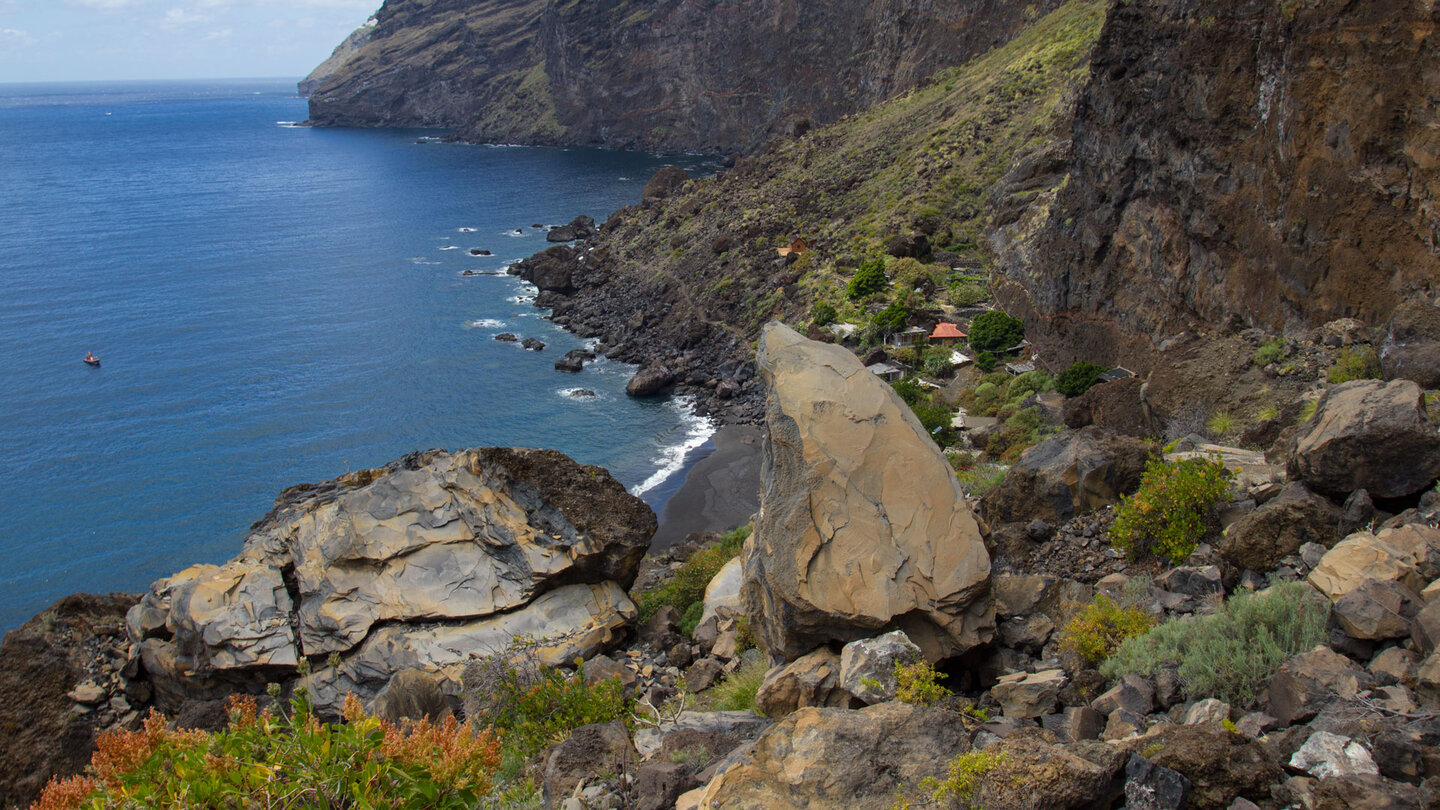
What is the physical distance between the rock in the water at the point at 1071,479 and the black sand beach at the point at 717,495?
1903cm

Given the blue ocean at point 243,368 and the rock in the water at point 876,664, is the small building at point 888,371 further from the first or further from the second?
the rock in the water at point 876,664

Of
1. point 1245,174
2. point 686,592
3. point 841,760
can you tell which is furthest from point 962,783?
point 1245,174

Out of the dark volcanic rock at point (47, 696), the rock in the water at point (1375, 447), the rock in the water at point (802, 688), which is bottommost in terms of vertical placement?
the dark volcanic rock at point (47, 696)

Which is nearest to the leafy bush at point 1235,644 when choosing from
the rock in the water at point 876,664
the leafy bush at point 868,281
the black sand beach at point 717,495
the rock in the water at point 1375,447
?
the rock in the water at point 876,664

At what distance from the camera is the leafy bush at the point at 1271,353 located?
2298 centimetres

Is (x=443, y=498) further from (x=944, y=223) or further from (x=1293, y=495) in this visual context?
(x=944, y=223)

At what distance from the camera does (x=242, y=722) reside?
9.09 meters

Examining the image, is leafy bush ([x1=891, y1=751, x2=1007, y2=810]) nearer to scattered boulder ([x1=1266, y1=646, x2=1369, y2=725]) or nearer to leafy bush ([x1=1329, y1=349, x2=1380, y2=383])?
scattered boulder ([x1=1266, y1=646, x2=1369, y2=725])

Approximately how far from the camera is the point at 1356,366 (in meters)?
19.6

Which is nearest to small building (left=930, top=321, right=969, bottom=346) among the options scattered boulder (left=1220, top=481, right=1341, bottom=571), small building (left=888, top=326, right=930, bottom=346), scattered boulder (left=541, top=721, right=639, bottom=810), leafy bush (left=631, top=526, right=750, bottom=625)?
small building (left=888, top=326, right=930, bottom=346)

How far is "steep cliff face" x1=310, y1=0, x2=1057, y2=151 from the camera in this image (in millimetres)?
107750

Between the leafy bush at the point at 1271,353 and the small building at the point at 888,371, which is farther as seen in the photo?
the small building at the point at 888,371

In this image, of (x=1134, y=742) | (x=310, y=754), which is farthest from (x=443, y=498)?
(x=1134, y=742)

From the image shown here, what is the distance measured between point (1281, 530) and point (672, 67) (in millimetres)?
155249
